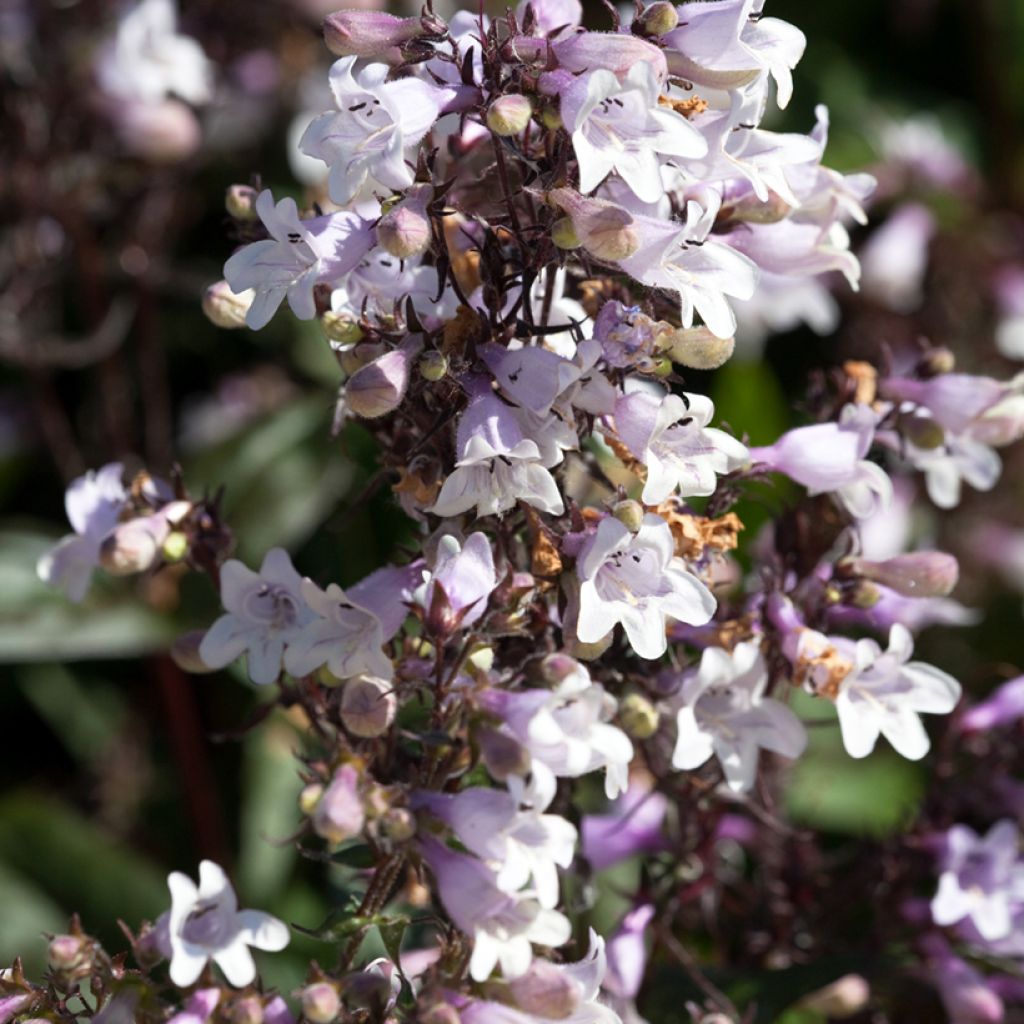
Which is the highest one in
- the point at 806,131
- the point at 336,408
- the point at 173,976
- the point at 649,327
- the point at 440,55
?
the point at 440,55

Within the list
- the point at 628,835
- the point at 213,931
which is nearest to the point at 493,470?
the point at 213,931

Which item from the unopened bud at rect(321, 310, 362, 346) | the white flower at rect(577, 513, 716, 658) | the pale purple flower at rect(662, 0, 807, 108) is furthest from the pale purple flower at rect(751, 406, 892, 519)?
the unopened bud at rect(321, 310, 362, 346)

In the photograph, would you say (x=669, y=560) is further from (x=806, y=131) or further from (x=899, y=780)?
(x=806, y=131)

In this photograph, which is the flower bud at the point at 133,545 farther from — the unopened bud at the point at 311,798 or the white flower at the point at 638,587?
the white flower at the point at 638,587

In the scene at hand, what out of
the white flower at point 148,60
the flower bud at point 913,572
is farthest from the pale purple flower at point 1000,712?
the white flower at point 148,60

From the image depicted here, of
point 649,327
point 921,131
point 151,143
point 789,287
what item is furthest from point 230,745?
point 921,131

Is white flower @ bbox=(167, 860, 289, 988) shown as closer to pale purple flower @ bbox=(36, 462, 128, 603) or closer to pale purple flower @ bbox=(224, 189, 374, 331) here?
pale purple flower @ bbox=(36, 462, 128, 603)
